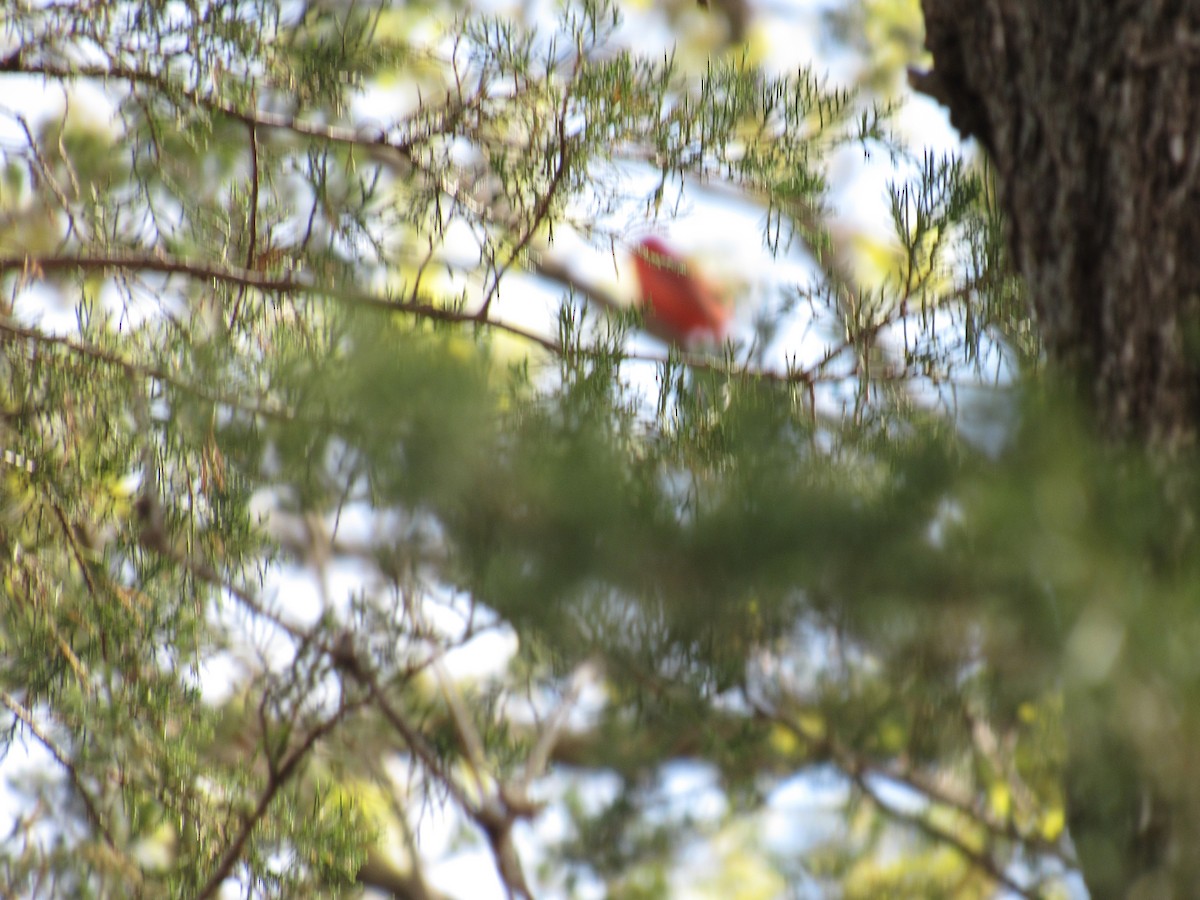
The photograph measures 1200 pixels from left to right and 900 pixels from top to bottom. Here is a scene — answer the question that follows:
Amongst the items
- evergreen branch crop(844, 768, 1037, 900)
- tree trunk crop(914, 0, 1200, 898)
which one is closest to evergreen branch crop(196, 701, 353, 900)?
evergreen branch crop(844, 768, 1037, 900)

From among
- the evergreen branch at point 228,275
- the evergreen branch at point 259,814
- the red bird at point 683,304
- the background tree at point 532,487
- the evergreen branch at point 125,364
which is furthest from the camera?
the red bird at point 683,304

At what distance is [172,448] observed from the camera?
143 cm

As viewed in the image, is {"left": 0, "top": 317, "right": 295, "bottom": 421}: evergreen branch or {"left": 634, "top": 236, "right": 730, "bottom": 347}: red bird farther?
→ {"left": 634, "top": 236, "right": 730, "bottom": 347}: red bird

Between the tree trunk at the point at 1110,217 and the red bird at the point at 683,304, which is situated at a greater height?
the red bird at the point at 683,304

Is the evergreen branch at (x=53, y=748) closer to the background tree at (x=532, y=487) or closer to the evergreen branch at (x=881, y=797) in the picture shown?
the background tree at (x=532, y=487)

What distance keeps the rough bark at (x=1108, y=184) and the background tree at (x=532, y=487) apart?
2cm

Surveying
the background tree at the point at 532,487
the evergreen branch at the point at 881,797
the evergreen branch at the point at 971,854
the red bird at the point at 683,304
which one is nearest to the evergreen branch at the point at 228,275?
the background tree at the point at 532,487

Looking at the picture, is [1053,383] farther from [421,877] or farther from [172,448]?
[421,877]

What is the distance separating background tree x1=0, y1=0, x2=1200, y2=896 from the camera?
0.79 metres

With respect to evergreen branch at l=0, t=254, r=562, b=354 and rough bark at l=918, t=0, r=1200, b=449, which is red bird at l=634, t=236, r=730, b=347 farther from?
rough bark at l=918, t=0, r=1200, b=449

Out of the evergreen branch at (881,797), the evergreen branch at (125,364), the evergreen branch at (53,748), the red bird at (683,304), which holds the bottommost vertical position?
the evergreen branch at (881,797)

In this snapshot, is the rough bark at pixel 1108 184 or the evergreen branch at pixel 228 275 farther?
the evergreen branch at pixel 228 275

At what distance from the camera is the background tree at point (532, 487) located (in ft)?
2.58

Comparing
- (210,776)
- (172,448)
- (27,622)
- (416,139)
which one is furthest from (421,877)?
(416,139)
